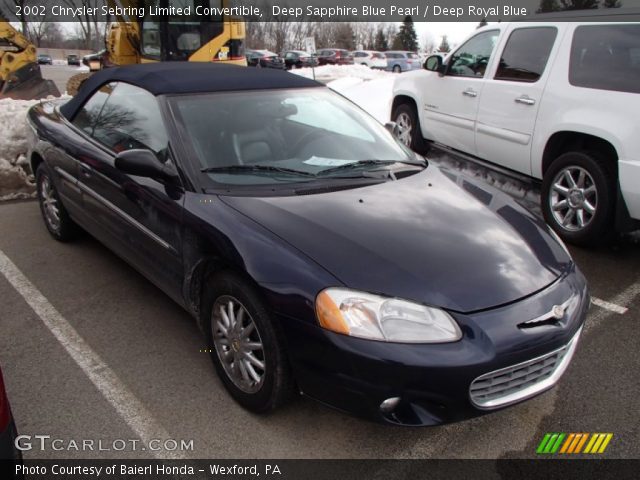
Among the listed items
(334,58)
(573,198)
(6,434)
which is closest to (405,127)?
(573,198)

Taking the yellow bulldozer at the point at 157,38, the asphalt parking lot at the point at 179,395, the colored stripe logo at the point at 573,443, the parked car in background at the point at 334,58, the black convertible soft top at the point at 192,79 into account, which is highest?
the parked car in background at the point at 334,58

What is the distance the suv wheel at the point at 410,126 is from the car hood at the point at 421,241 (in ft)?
13.0

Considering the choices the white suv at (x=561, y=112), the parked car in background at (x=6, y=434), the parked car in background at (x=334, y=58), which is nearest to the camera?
the parked car in background at (x=6, y=434)

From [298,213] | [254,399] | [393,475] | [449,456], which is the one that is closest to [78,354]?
[254,399]

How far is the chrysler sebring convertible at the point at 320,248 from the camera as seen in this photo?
6.82 ft

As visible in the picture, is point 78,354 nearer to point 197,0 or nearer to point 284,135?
point 284,135

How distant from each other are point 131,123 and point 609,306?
3.42 m

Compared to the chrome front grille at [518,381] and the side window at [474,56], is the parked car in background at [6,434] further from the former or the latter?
the side window at [474,56]

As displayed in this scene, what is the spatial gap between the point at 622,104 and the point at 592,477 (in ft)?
9.85

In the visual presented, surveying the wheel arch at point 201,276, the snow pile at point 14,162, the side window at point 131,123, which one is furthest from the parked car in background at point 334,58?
the wheel arch at point 201,276

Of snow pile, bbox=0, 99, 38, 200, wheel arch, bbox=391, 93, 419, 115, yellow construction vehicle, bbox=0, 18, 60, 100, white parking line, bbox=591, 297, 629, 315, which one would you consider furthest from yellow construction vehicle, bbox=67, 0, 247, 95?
white parking line, bbox=591, 297, 629, 315

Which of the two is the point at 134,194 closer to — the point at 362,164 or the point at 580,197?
the point at 362,164

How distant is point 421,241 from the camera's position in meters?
2.42

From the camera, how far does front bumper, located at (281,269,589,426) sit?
2.02 metres
